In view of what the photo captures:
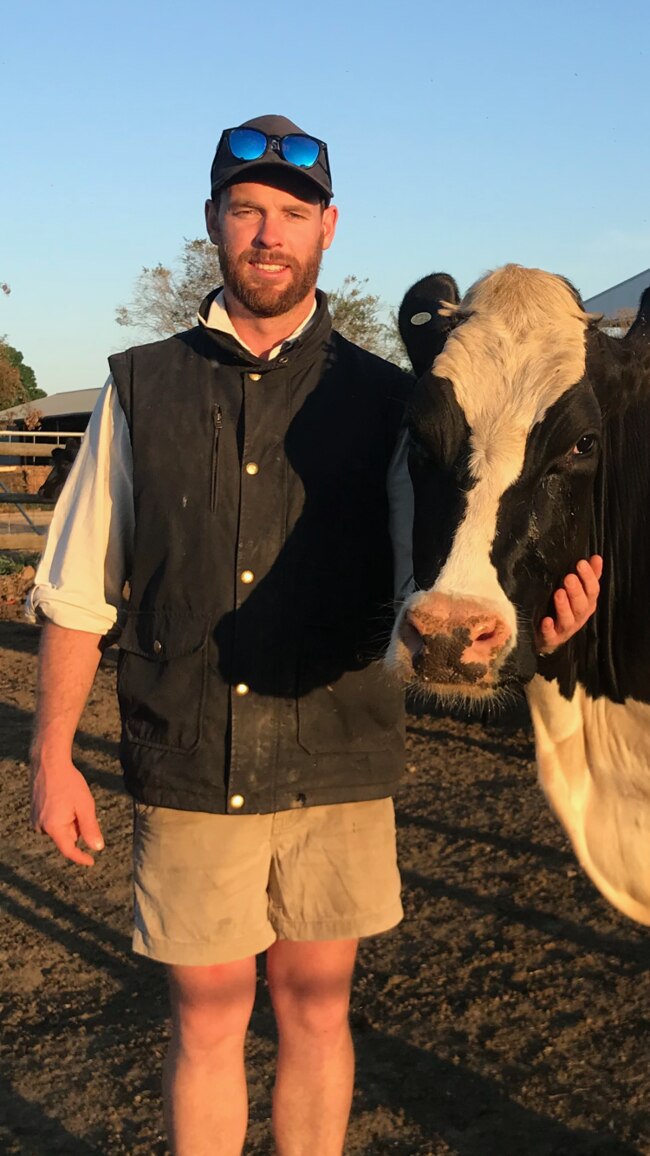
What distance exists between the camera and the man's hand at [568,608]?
2395 millimetres

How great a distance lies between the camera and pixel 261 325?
2674 mm

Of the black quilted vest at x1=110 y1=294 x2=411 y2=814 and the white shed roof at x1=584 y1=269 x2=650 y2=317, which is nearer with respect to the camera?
the black quilted vest at x1=110 y1=294 x2=411 y2=814

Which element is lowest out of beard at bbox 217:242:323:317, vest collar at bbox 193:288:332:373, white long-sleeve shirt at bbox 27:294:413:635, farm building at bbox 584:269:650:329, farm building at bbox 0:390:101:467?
white long-sleeve shirt at bbox 27:294:413:635

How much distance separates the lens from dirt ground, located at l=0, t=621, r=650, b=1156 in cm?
318

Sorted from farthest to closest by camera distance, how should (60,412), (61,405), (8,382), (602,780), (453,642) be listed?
(61,405), (60,412), (8,382), (602,780), (453,642)

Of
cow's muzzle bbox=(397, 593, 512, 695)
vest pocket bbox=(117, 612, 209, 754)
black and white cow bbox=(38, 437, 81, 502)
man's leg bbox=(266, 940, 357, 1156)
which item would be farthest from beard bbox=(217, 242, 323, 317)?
black and white cow bbox=(38, 437, 81, 502)

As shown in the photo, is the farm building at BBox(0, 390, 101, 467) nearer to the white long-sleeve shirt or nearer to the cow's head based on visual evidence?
the white long-sleeve shirt

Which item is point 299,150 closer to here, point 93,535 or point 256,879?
point 93,535

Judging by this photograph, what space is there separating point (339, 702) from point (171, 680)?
1.34ft

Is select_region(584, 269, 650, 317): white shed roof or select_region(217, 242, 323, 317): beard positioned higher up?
select_region(584, 269, 650, 317): white shed roof

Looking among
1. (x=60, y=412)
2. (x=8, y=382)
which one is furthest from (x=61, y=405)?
(x=8, y=382)

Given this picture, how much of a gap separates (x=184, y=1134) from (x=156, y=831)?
716mm

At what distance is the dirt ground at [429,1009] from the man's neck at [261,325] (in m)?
2.24

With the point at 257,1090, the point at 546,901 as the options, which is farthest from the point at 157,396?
the point at 546,901
